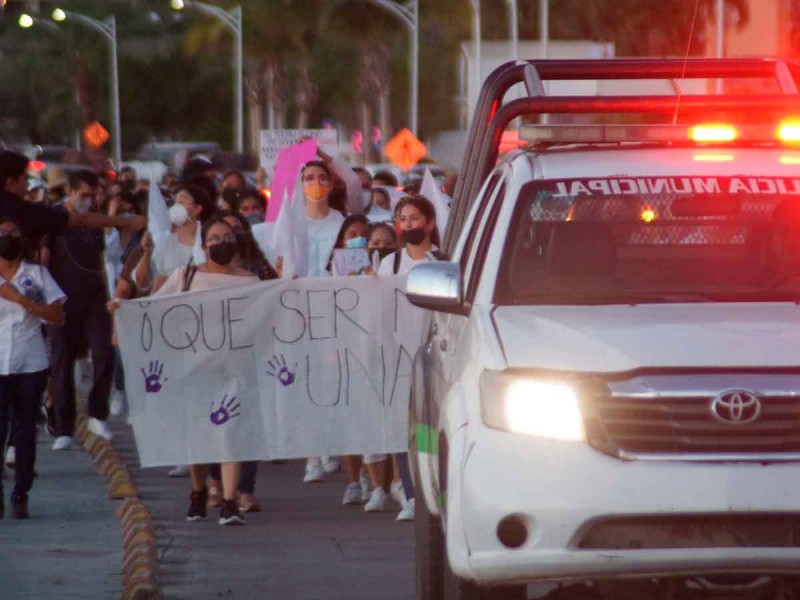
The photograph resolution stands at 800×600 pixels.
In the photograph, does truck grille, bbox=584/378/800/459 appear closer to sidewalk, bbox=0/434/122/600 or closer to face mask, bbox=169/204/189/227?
sidewalk, bbox=0/434/122/600

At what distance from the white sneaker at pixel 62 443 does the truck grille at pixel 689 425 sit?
9848 millimetres

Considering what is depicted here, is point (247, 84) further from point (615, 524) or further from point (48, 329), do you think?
point (615, 524)

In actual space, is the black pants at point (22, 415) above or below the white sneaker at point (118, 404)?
above

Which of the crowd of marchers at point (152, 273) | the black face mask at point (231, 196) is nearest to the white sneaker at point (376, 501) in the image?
the crowd of marchers at point (152, 273)

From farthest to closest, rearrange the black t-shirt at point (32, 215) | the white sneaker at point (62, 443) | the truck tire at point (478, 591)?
the white sneaker at point (62, 443) < the black t-shirt at point (32, 215) < the truck tire at point (478, 591)

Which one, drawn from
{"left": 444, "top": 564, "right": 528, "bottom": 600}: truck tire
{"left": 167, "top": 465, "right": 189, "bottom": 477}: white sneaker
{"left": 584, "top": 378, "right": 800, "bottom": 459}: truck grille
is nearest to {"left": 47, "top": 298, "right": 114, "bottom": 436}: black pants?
{"left": 167, "top": 465, "right": 189, "bottom": 477}: white sneaker

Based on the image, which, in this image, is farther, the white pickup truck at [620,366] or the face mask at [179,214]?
the face mask at [179,214]

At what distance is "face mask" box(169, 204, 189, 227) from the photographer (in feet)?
47.4

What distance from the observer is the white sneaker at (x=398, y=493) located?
12.4 metres

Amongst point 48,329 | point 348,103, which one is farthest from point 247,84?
point 48,329

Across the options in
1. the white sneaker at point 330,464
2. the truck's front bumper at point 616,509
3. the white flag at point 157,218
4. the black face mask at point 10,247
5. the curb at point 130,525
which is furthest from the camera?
the white flag at point 157,218

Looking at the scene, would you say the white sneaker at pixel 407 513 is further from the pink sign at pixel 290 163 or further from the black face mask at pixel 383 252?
the pink sign at pixel 290 163

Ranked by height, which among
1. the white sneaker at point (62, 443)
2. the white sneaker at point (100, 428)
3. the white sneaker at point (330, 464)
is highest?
the white sneaker at point (100, 428)

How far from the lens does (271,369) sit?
12367mm
